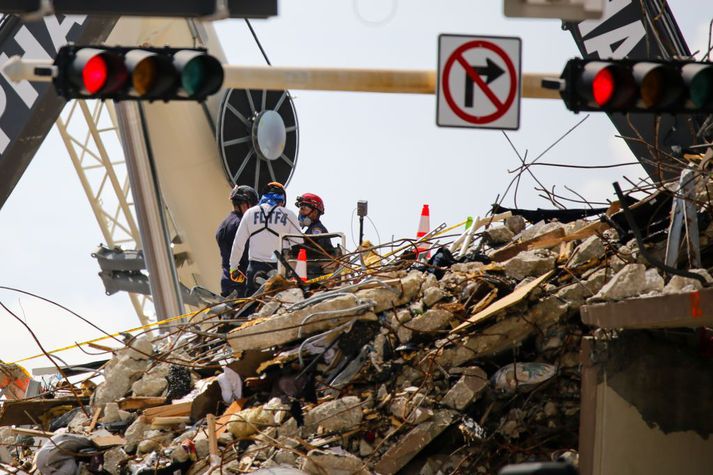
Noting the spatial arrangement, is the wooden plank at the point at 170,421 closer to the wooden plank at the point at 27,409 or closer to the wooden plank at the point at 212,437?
the wooden plank at the point at 212,437

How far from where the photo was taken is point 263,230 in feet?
48.3

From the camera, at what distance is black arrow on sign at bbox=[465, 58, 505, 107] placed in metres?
8.73

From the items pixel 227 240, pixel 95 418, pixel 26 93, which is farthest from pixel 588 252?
pixel 26 93

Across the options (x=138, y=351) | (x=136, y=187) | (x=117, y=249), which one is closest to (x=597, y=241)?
(x=138, y=351)

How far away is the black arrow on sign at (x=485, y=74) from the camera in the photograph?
28.6 ft

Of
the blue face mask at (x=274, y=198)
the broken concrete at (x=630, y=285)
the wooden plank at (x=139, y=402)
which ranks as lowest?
the wooden plank at (x=139, y=402)

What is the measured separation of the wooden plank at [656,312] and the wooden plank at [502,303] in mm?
1049

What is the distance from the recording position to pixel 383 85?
8.93m

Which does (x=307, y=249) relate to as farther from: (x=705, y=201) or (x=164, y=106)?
(x=164, y=106)

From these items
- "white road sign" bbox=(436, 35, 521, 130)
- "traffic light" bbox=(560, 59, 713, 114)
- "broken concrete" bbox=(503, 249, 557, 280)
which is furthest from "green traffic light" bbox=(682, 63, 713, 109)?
"broken concrete" bbox=(503, 249, 557, 280)

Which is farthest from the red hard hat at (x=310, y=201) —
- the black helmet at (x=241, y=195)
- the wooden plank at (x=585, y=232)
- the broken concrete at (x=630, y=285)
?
the broken concrete at (x=630, y=285)

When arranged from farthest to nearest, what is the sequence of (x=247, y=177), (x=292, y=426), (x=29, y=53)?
(x=247, y=177), (x=29, y=53), (x=292, y=426)

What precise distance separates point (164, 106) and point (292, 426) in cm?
951

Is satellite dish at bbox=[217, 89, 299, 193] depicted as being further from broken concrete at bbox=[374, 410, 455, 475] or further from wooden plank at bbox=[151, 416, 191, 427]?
broken concrete at bbox=[374, 410, 455, 475]
